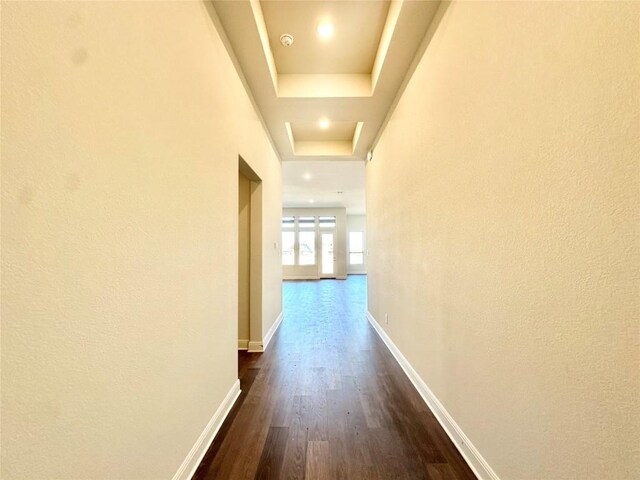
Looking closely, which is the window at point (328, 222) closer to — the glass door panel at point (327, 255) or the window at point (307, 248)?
the glass door panel at point (327, 255)

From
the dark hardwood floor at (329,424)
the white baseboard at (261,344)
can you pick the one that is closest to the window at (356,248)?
the white baseboard at (261,344)

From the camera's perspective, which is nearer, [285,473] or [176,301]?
[176,301]

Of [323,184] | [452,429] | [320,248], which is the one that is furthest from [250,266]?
[320,248]

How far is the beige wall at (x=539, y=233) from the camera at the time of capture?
2.53 feet

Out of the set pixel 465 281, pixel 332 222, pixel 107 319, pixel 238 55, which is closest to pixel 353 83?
pixel 238 55

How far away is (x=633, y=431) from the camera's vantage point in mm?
747

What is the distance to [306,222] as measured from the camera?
10.9 metres

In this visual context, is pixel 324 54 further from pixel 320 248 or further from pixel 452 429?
pixel 320 248

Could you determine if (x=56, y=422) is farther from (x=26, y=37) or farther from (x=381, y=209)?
(x=381, y=209)

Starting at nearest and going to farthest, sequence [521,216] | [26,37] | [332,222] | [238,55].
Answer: [26,37]
[521,216]
[238,55]
[332,222]

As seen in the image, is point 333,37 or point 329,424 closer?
point 329,424

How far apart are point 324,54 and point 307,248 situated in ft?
28.3

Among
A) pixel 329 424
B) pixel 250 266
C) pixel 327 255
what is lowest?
pixel 329 424

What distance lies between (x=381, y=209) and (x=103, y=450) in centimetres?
340
